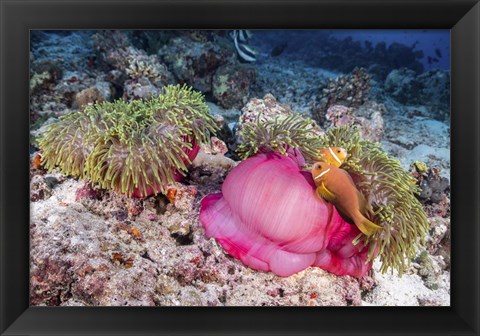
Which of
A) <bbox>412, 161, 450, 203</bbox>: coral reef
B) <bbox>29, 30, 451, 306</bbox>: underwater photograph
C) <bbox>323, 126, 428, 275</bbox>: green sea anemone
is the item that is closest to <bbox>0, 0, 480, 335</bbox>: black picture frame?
<bbox>29, 30, 451, 306</bbox>: underwater photograph

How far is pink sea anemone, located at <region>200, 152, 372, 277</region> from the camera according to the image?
5.32ft

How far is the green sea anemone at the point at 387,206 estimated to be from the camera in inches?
64.4

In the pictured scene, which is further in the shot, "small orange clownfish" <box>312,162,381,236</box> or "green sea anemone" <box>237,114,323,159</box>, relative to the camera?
"green sea anemone" <box>237,114,323,159</box>

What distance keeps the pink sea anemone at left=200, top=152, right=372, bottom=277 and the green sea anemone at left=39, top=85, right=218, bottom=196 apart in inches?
12.8

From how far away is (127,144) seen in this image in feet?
5.43

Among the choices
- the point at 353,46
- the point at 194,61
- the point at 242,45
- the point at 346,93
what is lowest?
the point at 346,93

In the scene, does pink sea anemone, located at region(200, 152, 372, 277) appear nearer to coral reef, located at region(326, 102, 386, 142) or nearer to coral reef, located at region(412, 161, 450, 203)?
coral reef, located at region(412, 161, 450, 203)

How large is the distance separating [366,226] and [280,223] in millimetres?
400

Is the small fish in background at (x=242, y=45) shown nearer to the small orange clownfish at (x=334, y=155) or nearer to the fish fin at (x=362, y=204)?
the small orange clownfish at (x=334, y=155)

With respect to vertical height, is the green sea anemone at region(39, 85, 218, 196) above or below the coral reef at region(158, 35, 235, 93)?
below

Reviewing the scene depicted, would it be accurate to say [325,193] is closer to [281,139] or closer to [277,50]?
[281,139]

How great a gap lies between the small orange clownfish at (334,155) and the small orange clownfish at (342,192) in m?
0.09

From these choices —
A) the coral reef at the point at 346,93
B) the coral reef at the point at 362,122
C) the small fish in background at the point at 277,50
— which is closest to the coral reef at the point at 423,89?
the coral reef at the point at 346,93
